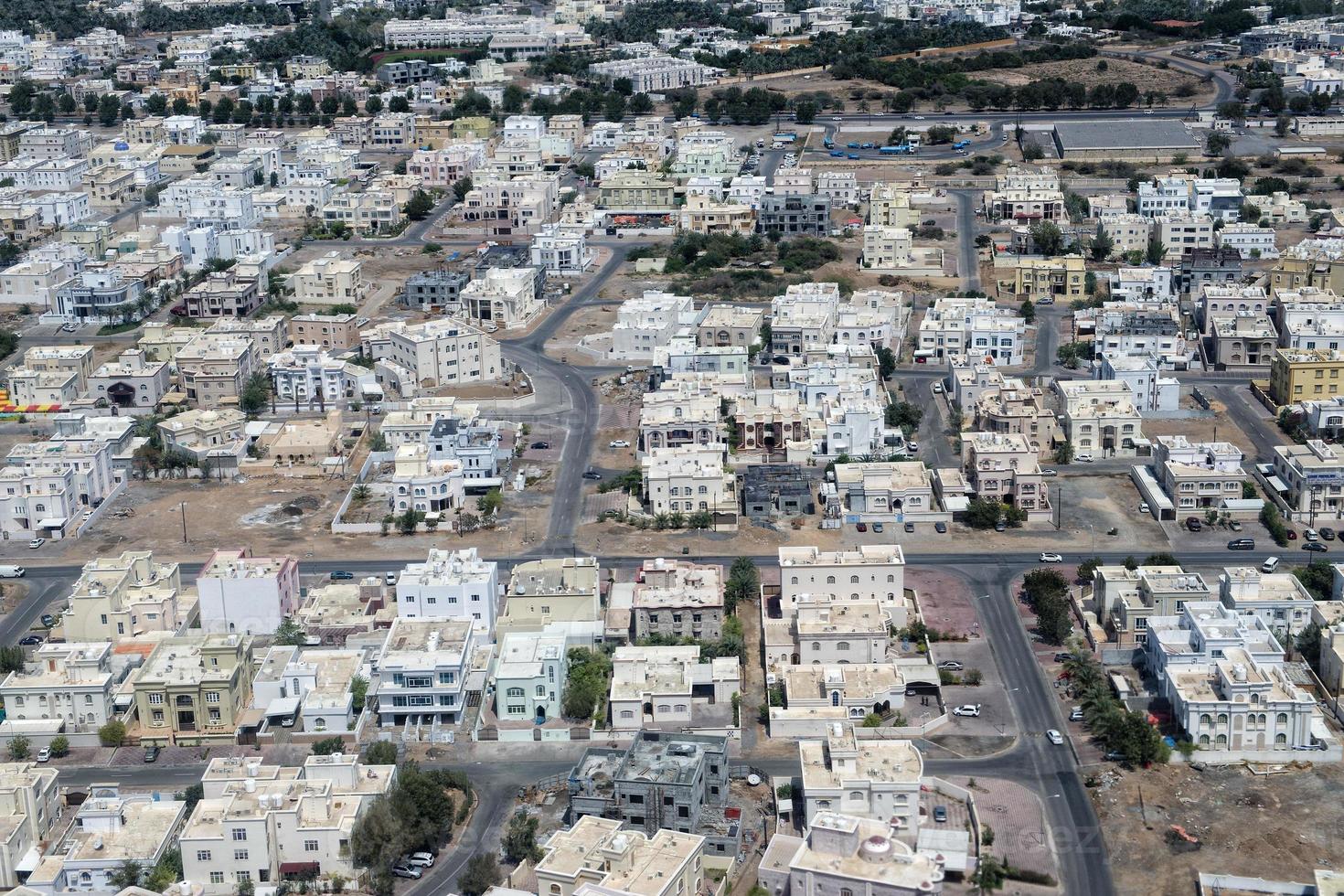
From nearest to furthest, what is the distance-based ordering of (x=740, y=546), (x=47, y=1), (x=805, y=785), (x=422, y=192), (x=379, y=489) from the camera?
(x=805, y=785) < (x=740, y=546) < (x=379, y=489) < (x=422, y=192) < (x=47, y=1)

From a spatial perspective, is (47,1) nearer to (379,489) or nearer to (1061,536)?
(379,489)

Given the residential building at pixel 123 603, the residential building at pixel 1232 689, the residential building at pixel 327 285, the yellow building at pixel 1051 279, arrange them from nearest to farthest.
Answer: the residential building at pixel 1232 689 < the residential building at pixel 123 603 < the yellow building at pixel 1051 279 < the residential building at pixel 327 285

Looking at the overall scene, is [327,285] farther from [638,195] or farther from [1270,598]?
[1270,598]

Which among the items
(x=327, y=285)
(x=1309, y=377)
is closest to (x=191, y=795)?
(x=1309, y=377)

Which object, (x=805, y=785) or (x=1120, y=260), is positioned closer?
(x=805, y=785)

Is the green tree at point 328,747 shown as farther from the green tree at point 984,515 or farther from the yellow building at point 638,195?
the yellow building at point 638,195

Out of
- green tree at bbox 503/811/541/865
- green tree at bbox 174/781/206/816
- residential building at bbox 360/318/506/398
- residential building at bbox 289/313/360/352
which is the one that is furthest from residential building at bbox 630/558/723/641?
residential building at bbox 289/313/360/352

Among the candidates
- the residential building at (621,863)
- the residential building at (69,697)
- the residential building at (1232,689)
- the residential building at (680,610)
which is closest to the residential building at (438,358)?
the residential building at (680,610)

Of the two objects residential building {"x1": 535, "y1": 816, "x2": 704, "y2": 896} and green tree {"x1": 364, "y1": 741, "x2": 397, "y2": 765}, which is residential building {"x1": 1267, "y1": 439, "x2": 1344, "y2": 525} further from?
green tree {"x1": 364, "y1": 741, "x2": 397, "y2": 765}

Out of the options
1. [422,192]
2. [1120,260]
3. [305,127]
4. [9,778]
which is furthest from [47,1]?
[9,778]
